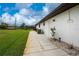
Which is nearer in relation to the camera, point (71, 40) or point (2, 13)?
point (71, 40)

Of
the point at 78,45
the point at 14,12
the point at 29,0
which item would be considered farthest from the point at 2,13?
the point at 78,45

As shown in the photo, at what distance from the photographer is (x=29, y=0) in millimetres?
7535

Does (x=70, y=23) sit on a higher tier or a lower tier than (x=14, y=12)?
lower

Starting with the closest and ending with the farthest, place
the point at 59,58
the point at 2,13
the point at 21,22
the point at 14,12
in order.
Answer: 1. the point at 59,58
2. the point at 2,13
3. the point at 14,12
4. the point at 21,22

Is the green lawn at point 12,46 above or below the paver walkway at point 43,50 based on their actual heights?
below

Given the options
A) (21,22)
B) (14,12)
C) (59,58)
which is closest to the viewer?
(59,58)

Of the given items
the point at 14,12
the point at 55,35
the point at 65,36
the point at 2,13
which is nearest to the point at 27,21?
the point at 14,12

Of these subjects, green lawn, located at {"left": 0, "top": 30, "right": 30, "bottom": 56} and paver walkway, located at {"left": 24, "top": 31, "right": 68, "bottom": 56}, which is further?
green lawn, located at {"left": 0, "top": 30, "right": 30, "bottom": 56}

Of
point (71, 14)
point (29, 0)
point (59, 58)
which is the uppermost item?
point (29, 0)

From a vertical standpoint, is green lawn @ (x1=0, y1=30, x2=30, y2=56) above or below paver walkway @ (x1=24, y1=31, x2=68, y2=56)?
below

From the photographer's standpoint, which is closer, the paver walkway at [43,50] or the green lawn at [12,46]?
the paver walkway at [43,50]

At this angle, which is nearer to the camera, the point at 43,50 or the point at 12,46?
the point at 43,50

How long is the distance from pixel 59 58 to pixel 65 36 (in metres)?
3.68

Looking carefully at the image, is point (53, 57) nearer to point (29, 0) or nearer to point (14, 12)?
point (29, 0)
